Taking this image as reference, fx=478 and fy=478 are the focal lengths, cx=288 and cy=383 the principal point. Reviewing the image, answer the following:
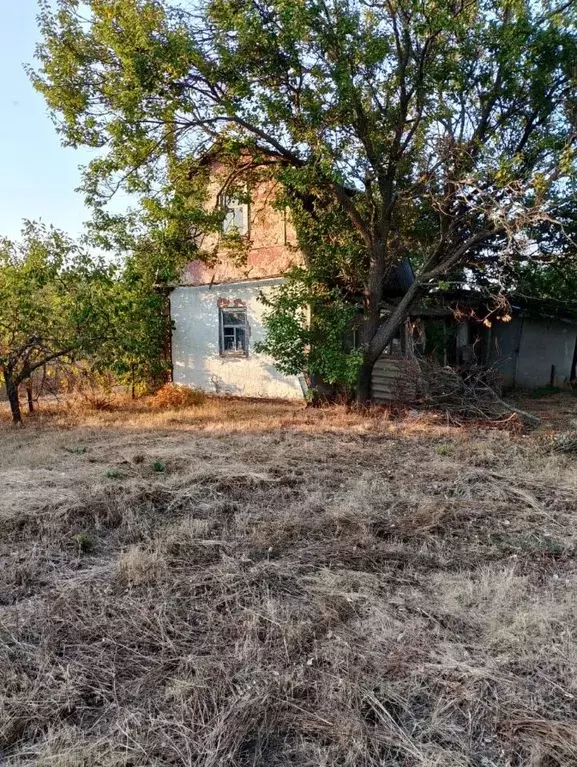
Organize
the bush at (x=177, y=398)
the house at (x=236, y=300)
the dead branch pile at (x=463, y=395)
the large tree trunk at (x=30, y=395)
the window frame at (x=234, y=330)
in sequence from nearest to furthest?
Answer: the dead branch pile at (x=463, y=395)
the large tree trunk at (x=30, y=395)
the house at (x=236, y=300)
the bush at (x=177, y=398)
the window frame at (x=234, y=330)

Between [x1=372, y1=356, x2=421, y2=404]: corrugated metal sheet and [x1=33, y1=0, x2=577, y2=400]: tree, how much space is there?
1466 mm

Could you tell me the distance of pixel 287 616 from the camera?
8.68 ft


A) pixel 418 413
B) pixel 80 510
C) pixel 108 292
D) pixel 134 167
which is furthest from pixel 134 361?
pixel 80 510

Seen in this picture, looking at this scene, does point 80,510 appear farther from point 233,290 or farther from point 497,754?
point 233,290

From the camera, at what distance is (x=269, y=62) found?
712 cm

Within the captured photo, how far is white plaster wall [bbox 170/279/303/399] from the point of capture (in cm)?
1130

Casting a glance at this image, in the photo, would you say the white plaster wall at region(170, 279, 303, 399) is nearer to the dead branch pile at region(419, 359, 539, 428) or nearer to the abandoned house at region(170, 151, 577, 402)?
the abandoned house at region(170, 151, 577, 402)

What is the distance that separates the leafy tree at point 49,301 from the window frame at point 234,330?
3553mm

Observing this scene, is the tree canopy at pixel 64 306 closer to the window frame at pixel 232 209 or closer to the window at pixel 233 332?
the window frame at pixel 232 209

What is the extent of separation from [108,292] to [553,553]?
314 inches

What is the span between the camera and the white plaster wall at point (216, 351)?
11297 millimetres

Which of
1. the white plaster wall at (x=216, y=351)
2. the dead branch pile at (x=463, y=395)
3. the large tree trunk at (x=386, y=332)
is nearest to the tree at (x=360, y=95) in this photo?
the large tree trunk at (x=386, y=332)

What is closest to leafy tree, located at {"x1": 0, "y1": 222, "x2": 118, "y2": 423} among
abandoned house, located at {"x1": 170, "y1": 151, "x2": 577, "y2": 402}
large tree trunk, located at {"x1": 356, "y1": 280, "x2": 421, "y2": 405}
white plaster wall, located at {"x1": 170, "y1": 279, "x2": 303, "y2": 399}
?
abandoned house, located at {"x1": 170, "y1": 151, "x2": 577, "y2": 402}

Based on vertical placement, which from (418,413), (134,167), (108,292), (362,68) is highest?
(362,68)
